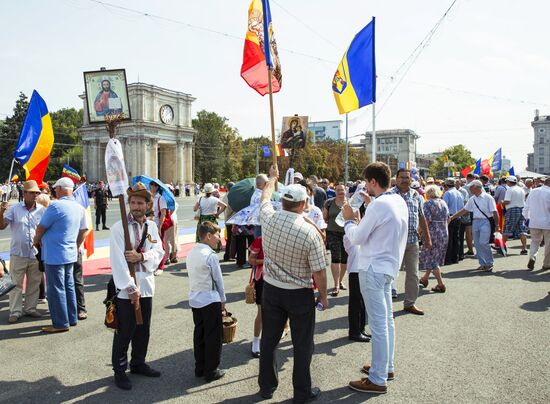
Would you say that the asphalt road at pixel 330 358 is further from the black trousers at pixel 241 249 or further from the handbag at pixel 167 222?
the handbag at pixel 167 222

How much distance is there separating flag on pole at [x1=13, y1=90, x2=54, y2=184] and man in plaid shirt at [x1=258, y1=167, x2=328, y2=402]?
5882 millimetres

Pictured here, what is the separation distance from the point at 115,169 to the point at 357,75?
246 inches

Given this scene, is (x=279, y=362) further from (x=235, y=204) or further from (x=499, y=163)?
(x=499, y=163)

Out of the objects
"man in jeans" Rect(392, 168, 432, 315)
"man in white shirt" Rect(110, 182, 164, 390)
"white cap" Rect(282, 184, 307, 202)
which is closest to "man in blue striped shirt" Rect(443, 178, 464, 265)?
"man in jeans" Rect(392, 168, 432, 315)

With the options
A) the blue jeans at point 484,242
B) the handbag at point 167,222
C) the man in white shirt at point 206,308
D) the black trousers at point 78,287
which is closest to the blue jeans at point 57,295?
the black trousers at point 78,287

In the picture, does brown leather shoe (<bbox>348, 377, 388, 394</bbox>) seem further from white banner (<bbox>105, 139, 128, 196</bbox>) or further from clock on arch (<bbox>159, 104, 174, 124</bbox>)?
clock on arch (<bbox>159, 104, 174, 124</bbox>)

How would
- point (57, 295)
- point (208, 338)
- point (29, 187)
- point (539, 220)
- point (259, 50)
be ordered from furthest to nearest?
point (539, 220)
point (259, 50)
point (29, 187)
point (57, 295)
point (208, 338)

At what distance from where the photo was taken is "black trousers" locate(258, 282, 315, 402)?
3932mm

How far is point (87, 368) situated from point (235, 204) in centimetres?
351

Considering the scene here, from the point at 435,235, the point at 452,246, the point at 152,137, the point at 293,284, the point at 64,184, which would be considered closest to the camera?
the point at 293,284

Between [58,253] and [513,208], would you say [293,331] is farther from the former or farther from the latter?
[513,208]

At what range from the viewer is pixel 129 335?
4422mm

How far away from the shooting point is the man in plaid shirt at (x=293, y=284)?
12.6ft

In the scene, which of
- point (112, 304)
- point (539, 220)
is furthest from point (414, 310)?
point (539, 220)
